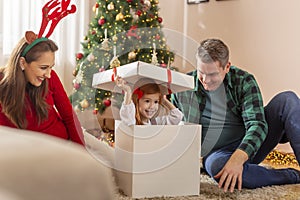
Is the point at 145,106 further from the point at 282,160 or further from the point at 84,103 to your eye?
the point at 282,160

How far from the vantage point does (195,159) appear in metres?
1.75

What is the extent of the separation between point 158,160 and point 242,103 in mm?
487

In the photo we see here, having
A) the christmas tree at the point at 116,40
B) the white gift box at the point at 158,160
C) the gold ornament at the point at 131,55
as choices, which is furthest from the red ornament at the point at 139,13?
the white gift box at the point at 158,160

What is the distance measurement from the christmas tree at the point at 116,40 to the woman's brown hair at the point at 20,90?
0.89 meters

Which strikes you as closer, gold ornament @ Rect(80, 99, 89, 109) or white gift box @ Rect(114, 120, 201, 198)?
white gift box @ Rect(114, 120, 201, 198)

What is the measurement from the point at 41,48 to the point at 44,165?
1.74m

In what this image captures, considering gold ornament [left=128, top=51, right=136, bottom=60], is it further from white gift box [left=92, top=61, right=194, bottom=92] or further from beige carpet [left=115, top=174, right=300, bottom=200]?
beige carpet [left=115, top=174, right=300, bottom=200]

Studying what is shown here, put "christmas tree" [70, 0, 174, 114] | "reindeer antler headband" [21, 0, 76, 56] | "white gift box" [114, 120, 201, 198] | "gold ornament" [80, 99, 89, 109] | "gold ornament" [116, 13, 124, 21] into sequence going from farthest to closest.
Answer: "gold ornament" [116, 13, 124, 21], "christmas tree" [70, 0, 174, 114], "gold ornament" [80, 99, 89, 109], "reindeer antler headband" [21, 0, 76, 56], "white gift box" [114, 120, 201, 198]

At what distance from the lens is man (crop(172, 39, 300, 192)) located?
1825mm

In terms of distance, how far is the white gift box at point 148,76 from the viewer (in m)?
1.67

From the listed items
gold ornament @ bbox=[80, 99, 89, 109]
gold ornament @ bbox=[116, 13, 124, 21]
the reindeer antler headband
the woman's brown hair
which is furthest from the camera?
gold ornament @ bbox=[116, 13, 124, 21]

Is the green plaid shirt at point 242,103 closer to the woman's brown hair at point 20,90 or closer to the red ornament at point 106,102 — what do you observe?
the woman's brown hair at point 20,90

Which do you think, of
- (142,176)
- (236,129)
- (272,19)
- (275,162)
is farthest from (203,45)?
(272,19)

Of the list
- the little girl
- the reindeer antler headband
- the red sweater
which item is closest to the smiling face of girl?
the little girl
